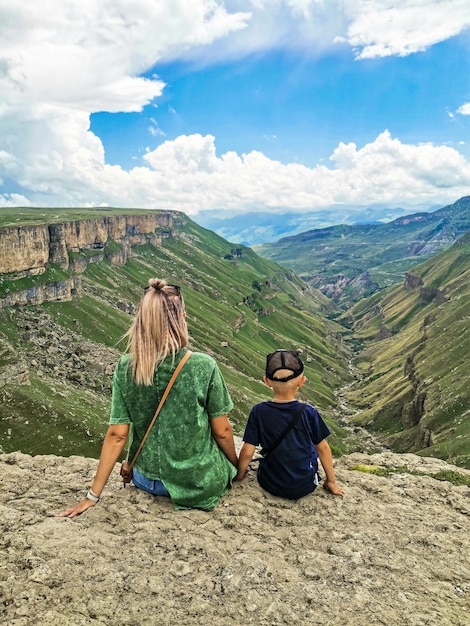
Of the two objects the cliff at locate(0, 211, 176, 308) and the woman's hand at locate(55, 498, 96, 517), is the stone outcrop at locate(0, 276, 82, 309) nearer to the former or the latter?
the cliff at locate(0, 211, 176, 308)

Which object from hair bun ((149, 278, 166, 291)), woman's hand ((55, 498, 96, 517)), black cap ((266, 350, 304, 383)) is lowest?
woman's hand ((55, 498, 96, 517))

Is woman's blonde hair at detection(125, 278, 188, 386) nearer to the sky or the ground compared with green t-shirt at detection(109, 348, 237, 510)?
nearer to the sky

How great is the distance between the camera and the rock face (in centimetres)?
778

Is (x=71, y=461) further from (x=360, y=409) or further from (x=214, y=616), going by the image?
(x=360, y=409)

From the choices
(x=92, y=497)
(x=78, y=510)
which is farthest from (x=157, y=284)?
(x=78, y=510)

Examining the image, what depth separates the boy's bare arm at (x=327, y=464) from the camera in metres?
11.6

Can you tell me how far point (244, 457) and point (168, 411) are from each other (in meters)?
2.87

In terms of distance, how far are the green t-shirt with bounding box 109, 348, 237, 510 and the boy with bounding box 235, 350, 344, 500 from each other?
1.25m

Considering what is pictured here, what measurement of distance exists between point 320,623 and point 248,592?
4.68 ft

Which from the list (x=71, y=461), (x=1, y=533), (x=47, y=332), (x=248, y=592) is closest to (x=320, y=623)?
(x=248, y=592)

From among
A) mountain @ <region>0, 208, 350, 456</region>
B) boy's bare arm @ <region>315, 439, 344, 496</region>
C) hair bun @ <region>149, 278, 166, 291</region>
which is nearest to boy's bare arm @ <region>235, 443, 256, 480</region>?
boy's bare arm @ <region>315, 439, 344, 496</region>

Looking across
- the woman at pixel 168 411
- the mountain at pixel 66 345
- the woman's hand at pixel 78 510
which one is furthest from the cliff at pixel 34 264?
the woman at pixel 168 411

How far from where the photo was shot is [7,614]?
729 centimetres

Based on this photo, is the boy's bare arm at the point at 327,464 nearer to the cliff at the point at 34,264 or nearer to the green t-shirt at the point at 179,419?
the green t-shirt at the point at 179,419
